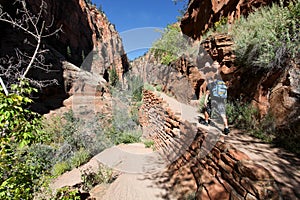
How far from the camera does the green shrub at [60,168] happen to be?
5438 millimetres

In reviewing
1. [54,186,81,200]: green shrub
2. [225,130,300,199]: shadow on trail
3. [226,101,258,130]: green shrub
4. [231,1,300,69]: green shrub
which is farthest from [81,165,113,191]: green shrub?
[231,1,300,69]: green shrub

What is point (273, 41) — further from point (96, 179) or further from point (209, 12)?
point (209, 12)

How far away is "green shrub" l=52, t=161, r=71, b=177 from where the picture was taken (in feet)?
17.8

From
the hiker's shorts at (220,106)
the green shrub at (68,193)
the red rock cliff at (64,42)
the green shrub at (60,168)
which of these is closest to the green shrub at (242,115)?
the hiker's shorts at (220,106)

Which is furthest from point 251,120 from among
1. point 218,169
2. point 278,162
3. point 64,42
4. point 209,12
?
point 64,42

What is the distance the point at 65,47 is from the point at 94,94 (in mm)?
9289

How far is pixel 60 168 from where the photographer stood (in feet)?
18.3

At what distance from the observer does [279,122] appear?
273cm

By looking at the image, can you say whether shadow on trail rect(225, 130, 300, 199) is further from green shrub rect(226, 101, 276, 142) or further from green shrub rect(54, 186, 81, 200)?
green shrub rect(54, 186, 81, 200)

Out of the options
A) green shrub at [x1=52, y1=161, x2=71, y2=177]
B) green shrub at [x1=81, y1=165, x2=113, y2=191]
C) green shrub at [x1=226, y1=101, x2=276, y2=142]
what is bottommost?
green shrub at [x1=52, y1=161, x2=71, y2=177]

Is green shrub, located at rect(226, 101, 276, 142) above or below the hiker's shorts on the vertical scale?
below

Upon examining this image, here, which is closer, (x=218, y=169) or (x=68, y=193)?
(x=68, y=193)

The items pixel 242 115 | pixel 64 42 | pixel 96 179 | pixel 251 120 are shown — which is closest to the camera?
pixel 251 120

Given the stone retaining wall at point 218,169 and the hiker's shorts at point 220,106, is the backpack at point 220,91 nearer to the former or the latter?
the hiker's shorts at point 220,106
